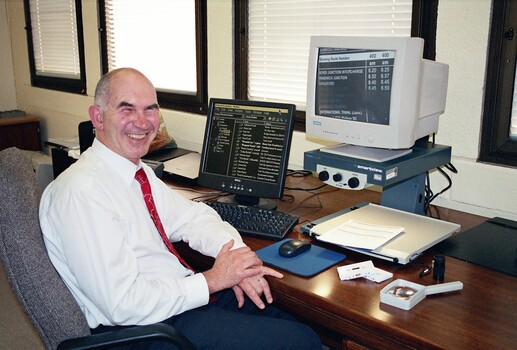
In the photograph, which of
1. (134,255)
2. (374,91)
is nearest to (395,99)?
(374,91)

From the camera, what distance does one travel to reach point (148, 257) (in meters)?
1.54

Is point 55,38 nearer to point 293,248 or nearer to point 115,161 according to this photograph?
point 115,161

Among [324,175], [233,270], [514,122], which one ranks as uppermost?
[514,122]

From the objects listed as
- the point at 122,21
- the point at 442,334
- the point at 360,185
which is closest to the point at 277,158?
the point at 360,185

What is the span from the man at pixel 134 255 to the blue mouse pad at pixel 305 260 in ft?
0.18

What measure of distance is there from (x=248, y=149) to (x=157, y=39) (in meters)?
1.60

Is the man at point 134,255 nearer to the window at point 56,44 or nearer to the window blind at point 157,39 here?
the window blind at point 157,39

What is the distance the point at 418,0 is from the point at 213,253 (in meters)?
1.23

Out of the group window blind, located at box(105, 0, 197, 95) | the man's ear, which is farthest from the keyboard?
window blind, located at box(105, 0, 197, 95)

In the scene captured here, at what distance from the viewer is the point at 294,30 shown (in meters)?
2.51

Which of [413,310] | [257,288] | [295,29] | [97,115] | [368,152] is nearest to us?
[413,310]

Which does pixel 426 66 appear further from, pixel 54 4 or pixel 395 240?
pixel 54 4

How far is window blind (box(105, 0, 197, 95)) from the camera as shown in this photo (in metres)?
3.05

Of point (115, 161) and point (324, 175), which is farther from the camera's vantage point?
point (324, 175)
